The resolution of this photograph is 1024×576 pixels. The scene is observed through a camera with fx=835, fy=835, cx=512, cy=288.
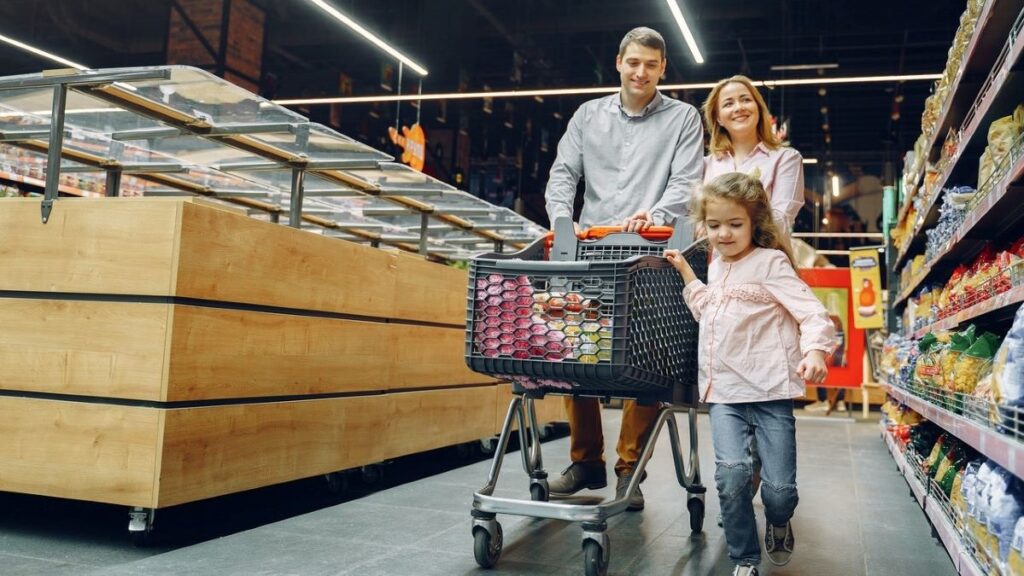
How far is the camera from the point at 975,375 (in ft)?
7.14

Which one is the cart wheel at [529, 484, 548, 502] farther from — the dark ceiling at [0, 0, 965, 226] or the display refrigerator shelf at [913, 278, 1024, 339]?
the dark ceiling at [0, 0, 965, 226]

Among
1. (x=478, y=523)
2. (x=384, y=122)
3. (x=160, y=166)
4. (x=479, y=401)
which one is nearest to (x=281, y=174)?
(x=160, y=166)

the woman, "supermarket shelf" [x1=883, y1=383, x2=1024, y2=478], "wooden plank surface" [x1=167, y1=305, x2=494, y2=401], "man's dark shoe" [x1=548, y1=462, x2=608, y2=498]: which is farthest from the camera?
"man's dark shoe" [x1=548, y1=462, x2=608, y2=498]

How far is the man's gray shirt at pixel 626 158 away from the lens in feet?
9.76

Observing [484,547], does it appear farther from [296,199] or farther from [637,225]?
[296,199]

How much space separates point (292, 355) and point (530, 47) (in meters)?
10.8

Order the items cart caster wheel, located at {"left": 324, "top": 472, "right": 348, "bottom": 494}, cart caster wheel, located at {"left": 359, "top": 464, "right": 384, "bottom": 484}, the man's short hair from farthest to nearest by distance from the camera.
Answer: cart caster wheel, located at {"left": 359, "top": 464, "right": 384, "bottom": 484} → cart caster wheel, located at {"left": 324, "top": 472, "right": 348, "bottom": 494} → the man's short hair

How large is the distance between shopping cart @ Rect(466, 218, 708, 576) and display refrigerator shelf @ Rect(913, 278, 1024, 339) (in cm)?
80

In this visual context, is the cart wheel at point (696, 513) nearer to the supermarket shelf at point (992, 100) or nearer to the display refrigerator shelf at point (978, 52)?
the supermarket shelf at point (992, 100)

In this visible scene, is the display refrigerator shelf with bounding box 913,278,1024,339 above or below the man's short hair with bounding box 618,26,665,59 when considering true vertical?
below

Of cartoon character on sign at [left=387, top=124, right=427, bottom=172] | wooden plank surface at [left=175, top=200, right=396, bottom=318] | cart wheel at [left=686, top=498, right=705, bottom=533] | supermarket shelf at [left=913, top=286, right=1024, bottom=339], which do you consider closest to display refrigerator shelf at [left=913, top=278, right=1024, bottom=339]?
supermarket shelf at [left=913, top=286, right=1024, bottom=339]

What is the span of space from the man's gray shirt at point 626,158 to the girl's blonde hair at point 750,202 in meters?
0.56

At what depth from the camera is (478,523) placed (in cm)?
233

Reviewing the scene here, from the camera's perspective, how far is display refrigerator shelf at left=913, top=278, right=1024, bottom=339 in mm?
1909
